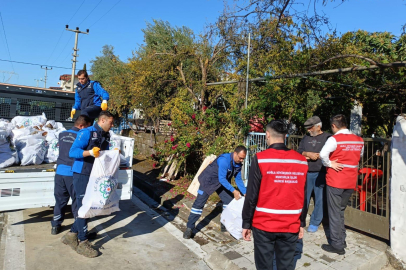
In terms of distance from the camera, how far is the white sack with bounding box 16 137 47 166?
219 inches

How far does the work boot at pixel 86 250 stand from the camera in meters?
3.98

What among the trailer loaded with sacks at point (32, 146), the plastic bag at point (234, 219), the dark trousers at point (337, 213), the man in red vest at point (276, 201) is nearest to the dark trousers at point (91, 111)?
the trailer loaded with sacks at point (32, 146)

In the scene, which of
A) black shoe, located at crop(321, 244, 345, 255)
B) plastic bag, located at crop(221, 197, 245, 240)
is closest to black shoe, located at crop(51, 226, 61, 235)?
plastic bag, located at crop(221, 197, 245, 240)

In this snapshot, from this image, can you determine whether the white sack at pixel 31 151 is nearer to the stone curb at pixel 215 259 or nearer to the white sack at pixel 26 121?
the white sack at pixel 26 121

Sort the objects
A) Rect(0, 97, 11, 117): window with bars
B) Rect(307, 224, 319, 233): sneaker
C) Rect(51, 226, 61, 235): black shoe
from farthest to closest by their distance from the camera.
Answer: Rect(0, 97, 11, 117): window with bars → Rect(307, 224, 319, 233): sneaker → Rect(51, 226, 61, 235): black shoe

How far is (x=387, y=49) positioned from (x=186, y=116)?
521 cm

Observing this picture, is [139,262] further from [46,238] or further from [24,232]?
[24,232]

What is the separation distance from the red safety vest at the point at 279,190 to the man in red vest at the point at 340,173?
184 cm

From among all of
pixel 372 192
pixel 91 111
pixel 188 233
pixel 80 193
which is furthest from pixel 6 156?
pixel 372 192

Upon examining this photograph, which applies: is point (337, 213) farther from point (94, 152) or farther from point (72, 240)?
point (72, 240)

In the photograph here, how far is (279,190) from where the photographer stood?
2520mm

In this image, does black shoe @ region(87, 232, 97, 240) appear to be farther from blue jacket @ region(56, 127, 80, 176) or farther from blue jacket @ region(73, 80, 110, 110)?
blue jacket @ region(73, 80, 110, 110)

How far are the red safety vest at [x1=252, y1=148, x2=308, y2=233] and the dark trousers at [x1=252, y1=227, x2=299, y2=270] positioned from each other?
6cm

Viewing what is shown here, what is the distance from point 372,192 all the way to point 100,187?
13.5 feet
